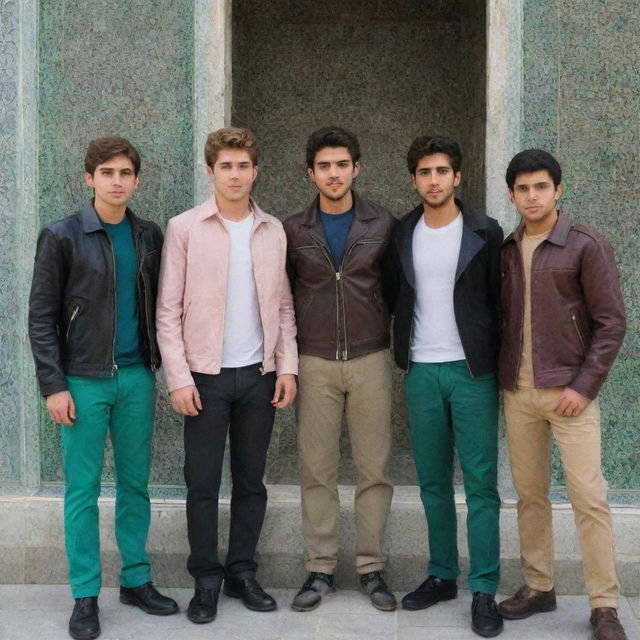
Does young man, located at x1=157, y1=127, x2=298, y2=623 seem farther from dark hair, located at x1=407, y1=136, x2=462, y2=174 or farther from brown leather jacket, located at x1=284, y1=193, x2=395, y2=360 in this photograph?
dark hair, located at x1=407, y1=136, x2=462, y2=174

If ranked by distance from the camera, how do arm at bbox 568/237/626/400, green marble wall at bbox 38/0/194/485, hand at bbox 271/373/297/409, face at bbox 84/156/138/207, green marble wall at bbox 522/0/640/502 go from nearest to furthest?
arm at bbox 568/237/626/400 → face at bbox 84/156/138/207 → hand at bbox 271/373/297/409 → green marble wall at bbox 522/0/640/502 → green marble wall at bbox 38/0/194/485

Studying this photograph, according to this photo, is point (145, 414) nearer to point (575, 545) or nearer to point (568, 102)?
point (575, 545)

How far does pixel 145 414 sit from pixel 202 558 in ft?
2.21

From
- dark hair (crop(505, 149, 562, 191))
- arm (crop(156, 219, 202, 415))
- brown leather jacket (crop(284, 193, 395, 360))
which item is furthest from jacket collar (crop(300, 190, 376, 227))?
dark hair (crop(505, 149, 562, 191))

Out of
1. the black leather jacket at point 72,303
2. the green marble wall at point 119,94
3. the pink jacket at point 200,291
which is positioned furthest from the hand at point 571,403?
the green marble wall at point 119,94

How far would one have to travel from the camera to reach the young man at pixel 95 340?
410 cm

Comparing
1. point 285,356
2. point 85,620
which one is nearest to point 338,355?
point 285,356

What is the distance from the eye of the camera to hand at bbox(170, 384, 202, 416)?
4219 millimetres

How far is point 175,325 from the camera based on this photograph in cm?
425

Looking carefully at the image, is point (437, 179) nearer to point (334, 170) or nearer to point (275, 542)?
point (334, 170)

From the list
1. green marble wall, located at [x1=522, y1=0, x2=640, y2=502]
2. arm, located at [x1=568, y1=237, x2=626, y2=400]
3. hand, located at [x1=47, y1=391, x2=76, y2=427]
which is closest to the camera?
arm, located at [x1=568, y1=237, x2=626, y2=400]

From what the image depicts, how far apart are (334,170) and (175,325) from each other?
94 cm

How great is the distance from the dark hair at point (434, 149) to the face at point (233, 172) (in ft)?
2.28

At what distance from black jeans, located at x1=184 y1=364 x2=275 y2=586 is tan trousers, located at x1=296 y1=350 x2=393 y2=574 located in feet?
0.62
